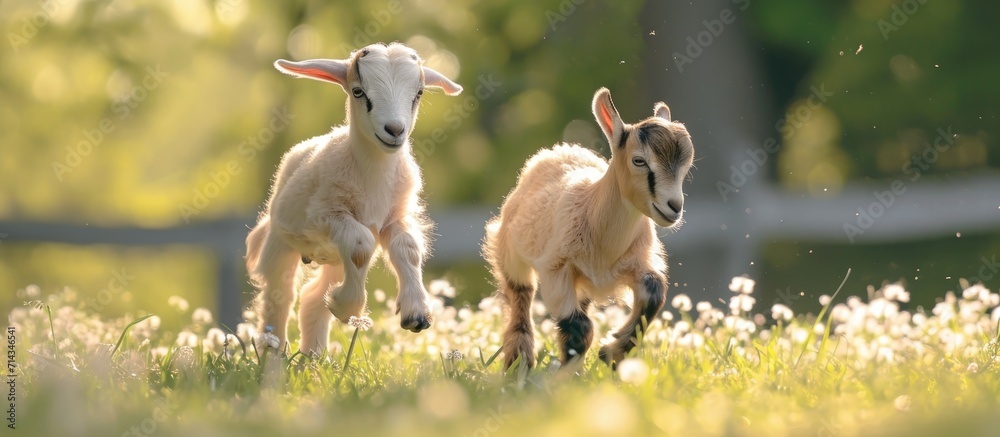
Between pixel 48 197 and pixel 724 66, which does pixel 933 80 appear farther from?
pixel 48 197

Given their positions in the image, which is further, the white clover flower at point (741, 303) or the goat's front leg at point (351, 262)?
the white clover flower at point (741, 303)

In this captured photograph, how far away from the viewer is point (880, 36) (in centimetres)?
1447

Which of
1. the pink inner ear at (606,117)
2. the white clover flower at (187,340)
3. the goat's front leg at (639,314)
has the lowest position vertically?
the white clover flower at (187,340)

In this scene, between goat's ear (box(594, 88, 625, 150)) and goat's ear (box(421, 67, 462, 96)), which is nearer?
goat's ear (box(594, 88, 625, 150))

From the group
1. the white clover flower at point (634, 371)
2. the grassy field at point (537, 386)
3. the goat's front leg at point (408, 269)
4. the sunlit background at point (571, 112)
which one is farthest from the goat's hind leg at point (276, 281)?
the sunlit background at point (571, 112)

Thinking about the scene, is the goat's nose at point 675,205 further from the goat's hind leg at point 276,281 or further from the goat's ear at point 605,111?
the goat's hind leg at point 276,281

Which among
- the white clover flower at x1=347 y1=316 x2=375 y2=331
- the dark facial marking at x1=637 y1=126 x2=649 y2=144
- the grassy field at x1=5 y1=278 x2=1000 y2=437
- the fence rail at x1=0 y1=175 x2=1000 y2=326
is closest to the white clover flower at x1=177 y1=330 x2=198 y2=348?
the grassy field at x1=5 y1=278 x2=1000 y2=437

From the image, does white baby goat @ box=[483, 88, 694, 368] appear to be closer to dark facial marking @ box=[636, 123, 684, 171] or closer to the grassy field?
dark facial marking @ box=[636, 123, 684, 171]

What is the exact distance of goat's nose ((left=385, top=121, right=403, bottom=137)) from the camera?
6176mm

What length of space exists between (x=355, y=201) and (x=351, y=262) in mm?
449

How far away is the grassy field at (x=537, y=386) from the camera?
4.21m

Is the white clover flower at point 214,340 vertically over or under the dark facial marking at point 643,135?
under

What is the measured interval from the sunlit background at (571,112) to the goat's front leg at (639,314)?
6.57 metres

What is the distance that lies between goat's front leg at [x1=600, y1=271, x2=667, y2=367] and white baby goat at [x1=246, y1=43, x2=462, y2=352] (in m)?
0.96
